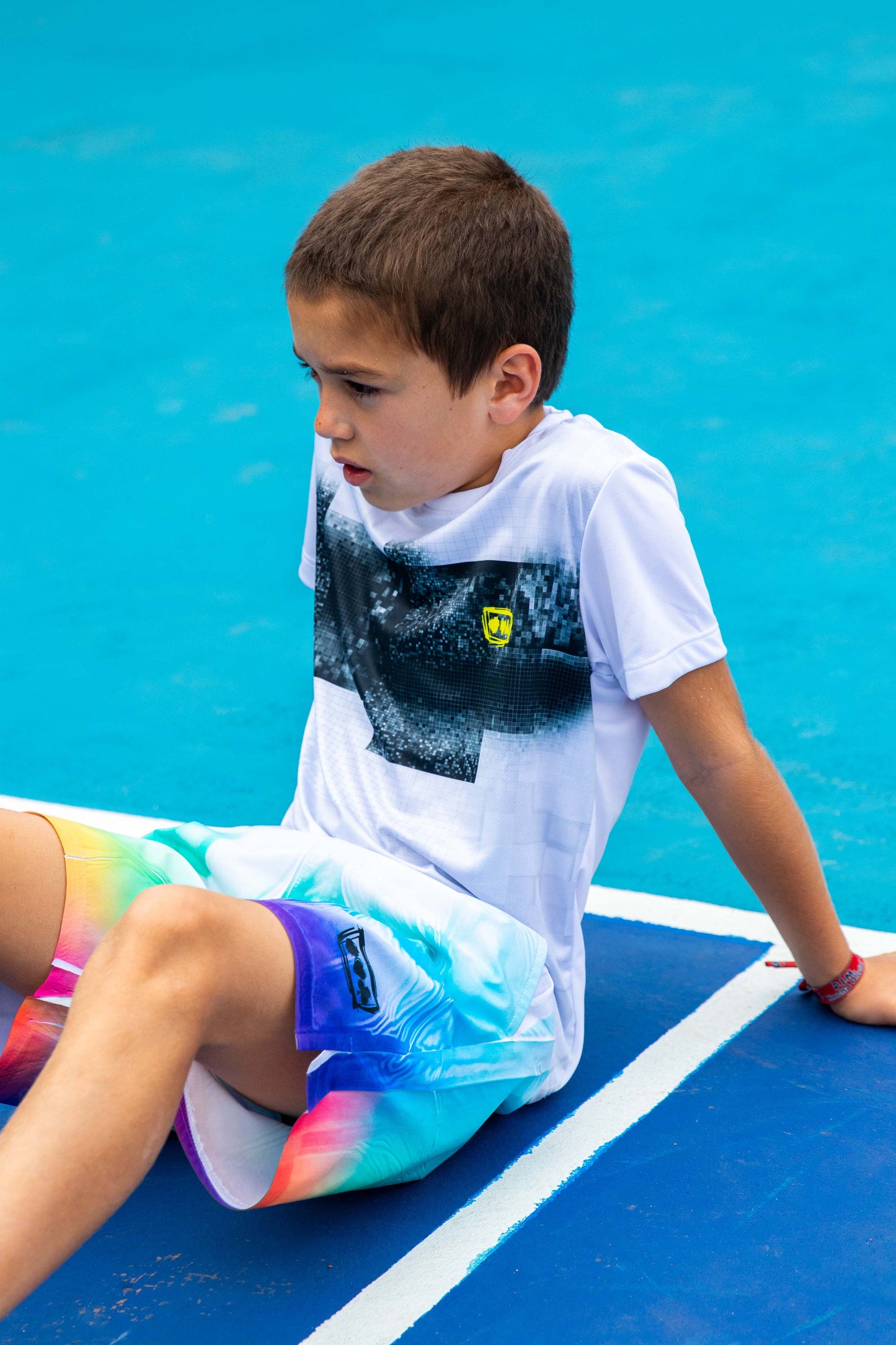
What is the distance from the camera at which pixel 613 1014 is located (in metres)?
2.18

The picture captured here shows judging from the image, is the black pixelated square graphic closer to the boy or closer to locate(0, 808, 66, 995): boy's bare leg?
the boy

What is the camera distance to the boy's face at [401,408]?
5.45 ft

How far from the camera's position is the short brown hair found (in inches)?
64.6

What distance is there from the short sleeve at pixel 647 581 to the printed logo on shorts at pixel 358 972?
44cm

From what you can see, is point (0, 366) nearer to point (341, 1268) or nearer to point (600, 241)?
point (600, 241)

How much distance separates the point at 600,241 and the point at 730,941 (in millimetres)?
4860

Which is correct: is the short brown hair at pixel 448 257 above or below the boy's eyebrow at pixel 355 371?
above

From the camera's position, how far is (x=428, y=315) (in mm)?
1646

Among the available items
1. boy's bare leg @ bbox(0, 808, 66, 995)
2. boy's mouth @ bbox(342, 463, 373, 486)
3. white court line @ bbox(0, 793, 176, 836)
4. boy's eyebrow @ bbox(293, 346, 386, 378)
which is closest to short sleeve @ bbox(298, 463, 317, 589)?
boy's mouth @ bbox(342, 463, 373, 486)

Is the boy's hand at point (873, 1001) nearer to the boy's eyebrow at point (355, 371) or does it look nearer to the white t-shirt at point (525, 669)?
the white t-shirt at point (525, 669)

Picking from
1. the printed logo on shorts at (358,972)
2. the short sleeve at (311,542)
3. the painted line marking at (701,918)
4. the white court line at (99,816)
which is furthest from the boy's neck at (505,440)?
the white court line at (99,816)

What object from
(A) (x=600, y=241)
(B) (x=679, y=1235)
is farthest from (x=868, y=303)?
(B) (x=679, y=1235)

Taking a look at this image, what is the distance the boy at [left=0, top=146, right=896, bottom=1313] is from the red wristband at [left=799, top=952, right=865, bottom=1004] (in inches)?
4.8

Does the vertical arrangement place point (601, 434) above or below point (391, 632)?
above
